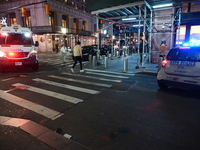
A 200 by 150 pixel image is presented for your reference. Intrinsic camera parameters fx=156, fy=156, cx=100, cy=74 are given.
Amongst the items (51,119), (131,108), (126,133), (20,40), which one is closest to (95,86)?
(131,108)

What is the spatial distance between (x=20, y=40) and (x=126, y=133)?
10.0 meters

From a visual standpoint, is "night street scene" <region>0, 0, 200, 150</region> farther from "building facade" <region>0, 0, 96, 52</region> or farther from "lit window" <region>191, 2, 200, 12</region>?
"building facade" <region>0, 0, 96, 52</region>

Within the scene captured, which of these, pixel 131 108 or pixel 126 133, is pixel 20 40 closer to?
pixel 131 108

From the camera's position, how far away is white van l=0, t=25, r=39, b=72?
9.80 meters

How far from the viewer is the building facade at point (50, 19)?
1367 inches

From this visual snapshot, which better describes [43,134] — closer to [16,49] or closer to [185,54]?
[185,54]

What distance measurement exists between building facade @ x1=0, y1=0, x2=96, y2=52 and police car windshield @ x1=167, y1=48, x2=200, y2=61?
103 ft

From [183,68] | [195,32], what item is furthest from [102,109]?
[195,32]

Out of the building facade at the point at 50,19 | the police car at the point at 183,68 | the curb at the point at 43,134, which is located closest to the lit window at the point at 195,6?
the police car at the point at 183,68

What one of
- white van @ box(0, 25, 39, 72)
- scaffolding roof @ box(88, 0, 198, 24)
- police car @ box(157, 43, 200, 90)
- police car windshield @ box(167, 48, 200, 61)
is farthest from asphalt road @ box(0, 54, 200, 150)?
scaffolding roof @ box(88, 0, 198, 24)

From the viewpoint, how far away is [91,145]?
3082mm

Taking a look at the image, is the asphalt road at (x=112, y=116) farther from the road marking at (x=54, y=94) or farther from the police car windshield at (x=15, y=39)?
the police car windshield at (x=15, y=39)

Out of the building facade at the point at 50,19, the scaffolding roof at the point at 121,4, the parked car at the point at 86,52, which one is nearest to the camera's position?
the scaffolding roof at the point at 121,4

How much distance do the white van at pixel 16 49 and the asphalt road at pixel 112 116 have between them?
3.17 meters
